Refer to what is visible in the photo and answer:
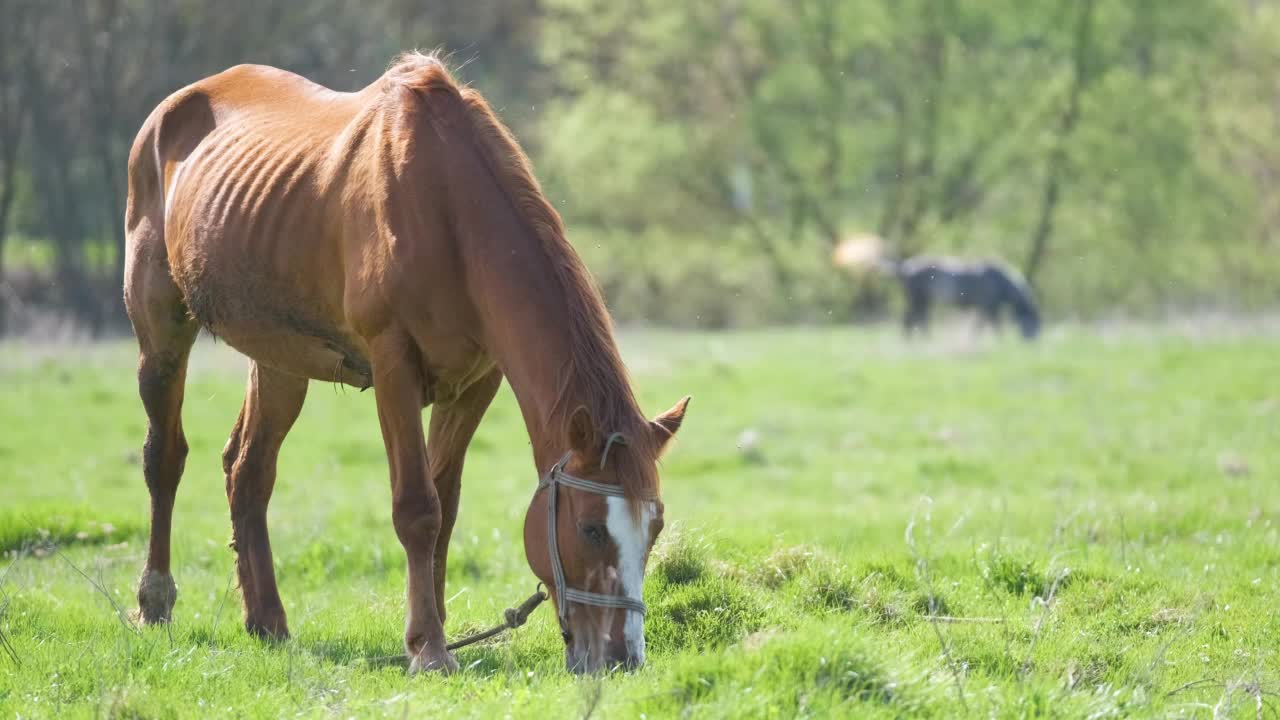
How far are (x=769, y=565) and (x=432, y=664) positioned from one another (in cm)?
158

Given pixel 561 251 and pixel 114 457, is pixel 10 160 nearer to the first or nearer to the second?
pixel 114 457

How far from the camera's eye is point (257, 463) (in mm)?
6078

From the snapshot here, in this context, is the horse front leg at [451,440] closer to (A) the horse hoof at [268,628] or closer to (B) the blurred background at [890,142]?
(A) the horse hoof at [268,628]

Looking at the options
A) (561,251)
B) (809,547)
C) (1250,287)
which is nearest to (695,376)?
(809,547)

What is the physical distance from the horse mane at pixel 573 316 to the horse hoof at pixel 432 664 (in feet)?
3.04

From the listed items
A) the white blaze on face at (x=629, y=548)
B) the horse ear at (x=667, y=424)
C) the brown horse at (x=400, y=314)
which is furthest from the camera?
the horse ear at (x=667, y=424)

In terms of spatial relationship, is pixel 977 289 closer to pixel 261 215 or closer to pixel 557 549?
pixel 261 215

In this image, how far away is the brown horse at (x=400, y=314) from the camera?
4320 millimetres

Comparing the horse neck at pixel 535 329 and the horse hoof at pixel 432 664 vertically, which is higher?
the horse neck at pixel 535 329

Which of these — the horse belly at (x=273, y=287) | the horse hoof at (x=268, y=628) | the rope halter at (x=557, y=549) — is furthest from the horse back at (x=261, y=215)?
the rope halter at (x=557, y=549)

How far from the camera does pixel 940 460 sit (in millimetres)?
11805

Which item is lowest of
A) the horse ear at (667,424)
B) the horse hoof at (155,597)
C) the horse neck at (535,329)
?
the horse hoof at (155,597)

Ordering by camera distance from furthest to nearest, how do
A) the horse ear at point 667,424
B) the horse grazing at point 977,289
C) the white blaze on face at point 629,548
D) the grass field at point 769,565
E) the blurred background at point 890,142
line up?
the blurred background at point 890,142 → the horse grazing at point 977,289 → the horse ear at point 667,424 → the white blaze on face at point 629,548 → the grass field at point 769,565

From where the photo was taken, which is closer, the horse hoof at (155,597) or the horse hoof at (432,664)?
the horse hoof at (432,664)
